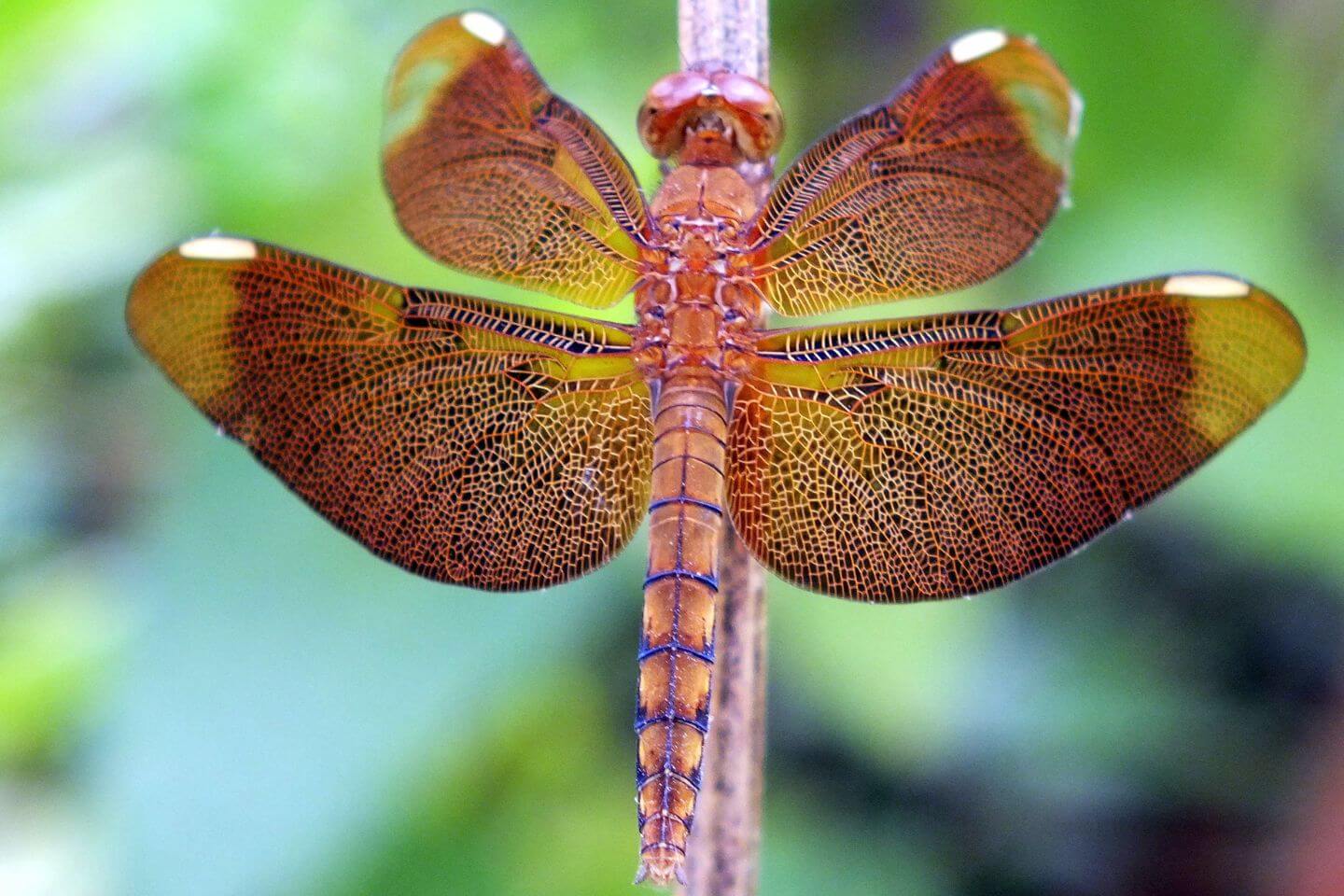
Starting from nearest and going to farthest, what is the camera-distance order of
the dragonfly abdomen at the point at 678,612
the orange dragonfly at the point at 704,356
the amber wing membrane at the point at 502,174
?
the dragonfly abdomen at the point at 678,612 → the orange dragonfly at the point at 704,356 → the amber wing membrane at the point at 502,174

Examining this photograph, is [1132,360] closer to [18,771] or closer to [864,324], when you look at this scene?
[864,324]

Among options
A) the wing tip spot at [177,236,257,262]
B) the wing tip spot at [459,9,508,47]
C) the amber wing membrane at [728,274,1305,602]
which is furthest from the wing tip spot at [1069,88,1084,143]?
the wing tip spot at [177,236,257,262]

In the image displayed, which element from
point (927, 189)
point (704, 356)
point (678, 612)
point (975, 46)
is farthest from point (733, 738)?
point (975, 46)

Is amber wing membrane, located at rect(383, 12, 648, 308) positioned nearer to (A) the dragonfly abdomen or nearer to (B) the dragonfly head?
(B) the dragonfly head

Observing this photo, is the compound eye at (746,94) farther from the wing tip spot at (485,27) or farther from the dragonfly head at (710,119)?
the wing tip spot at (485,27)

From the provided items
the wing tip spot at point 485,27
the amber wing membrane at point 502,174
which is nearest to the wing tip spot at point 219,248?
the amber wing membrane at point 502,174

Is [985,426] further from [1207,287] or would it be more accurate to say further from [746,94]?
[746,94]

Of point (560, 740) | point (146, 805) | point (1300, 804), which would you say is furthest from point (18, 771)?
point (1300, 804)
